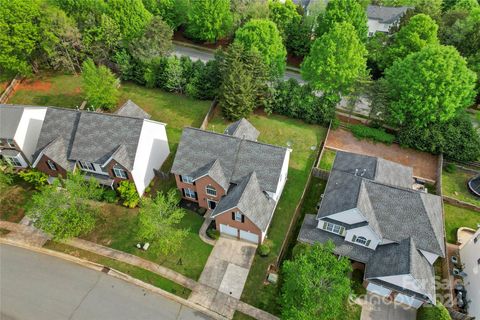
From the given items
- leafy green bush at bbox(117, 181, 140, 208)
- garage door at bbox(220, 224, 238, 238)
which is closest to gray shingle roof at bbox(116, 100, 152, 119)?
leafy green bush at bbox(117, 181, 140, 208)

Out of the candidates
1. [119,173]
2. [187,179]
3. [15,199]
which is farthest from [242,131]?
[15,199]

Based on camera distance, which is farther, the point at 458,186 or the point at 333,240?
the point at 458,186

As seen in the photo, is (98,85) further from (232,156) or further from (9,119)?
(232,156)

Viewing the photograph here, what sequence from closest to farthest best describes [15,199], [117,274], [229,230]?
[117,274]
[229,230]
[15,199]

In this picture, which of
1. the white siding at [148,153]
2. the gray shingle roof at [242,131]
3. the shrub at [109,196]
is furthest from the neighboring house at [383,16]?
the shrub at [109,196]

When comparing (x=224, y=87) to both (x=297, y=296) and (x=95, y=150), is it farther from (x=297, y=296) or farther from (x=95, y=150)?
(x=297, y=296)

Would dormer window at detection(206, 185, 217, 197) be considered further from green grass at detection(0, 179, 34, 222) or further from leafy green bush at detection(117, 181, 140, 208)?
green grass at detection(0, 179, 34, 222)
